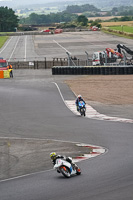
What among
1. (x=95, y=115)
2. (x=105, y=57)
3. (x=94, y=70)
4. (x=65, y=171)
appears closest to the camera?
(x=65, y=171)

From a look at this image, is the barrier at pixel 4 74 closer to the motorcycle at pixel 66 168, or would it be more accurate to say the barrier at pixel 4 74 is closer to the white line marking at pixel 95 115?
the white line marking at pixel 95 115

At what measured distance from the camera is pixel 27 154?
61.7 feet

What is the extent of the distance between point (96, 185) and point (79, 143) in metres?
7.59

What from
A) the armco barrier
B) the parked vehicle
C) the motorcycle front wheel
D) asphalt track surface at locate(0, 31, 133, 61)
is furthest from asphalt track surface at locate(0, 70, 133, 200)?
asphalt track surface at locate(0, 31, 133, 61)

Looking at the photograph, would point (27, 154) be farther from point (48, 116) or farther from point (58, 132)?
point (48, 116)

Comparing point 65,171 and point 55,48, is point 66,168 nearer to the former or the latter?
point 65,171

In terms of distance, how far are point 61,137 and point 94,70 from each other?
2959cm

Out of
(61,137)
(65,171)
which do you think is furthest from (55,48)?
(65,171)

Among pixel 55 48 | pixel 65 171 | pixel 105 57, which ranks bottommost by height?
pixel 55 48

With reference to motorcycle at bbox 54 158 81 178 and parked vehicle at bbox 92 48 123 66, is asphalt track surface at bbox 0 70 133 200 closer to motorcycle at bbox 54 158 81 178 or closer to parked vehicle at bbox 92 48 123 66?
motorcycle at bbox 54 158 81 178

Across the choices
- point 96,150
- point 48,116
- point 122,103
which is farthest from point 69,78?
point 96,150

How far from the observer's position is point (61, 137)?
21.8 meters

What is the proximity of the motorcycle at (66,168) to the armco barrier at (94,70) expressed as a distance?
36.3m

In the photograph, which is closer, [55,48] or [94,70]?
[94,70]
